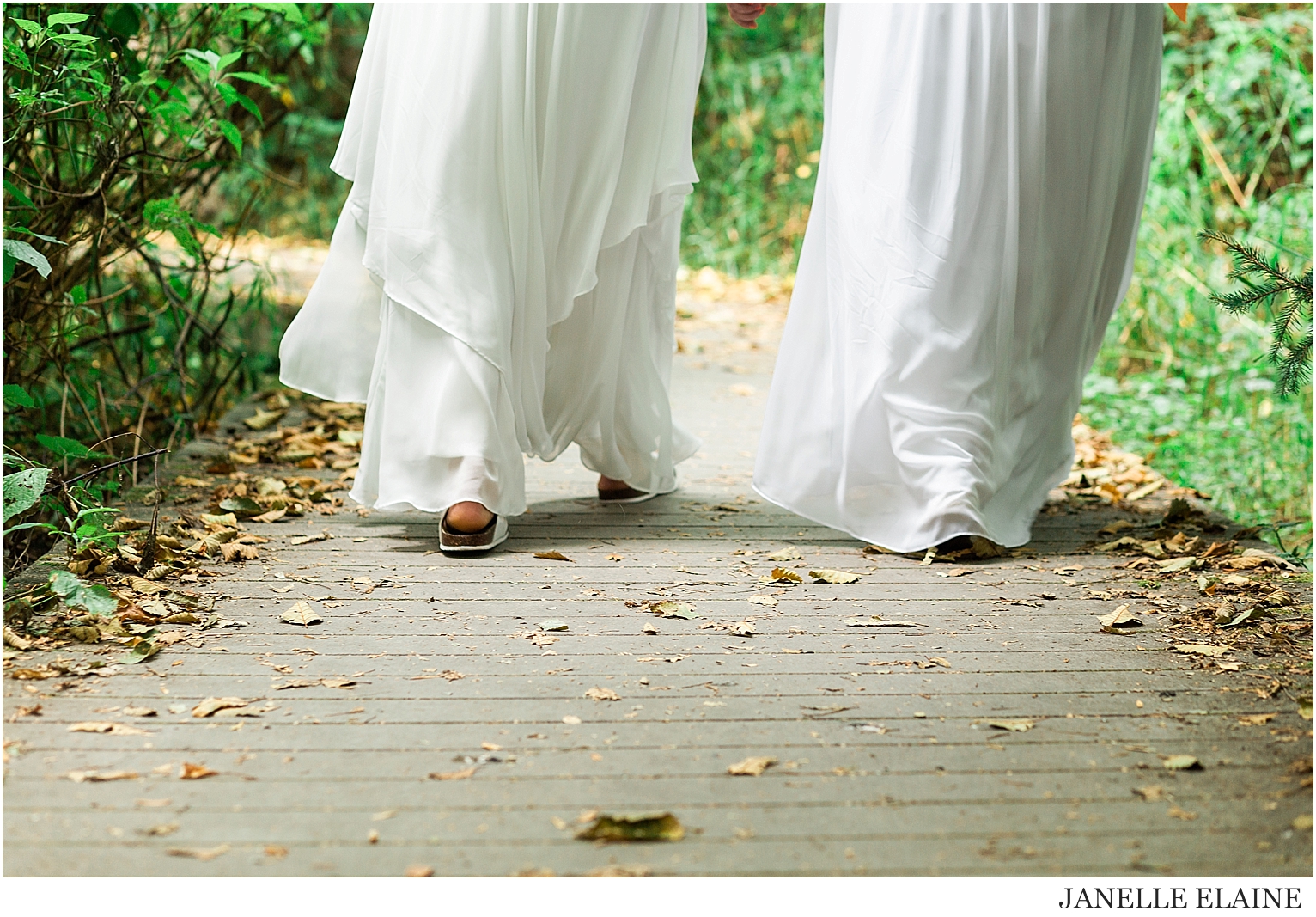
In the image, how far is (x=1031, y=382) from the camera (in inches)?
103

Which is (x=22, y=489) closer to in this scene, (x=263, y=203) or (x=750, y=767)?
(x=750, y=767)

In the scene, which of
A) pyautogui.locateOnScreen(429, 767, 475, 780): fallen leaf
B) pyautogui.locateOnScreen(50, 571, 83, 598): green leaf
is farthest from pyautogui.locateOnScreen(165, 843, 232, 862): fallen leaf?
pyautogui.locateOnScreen(50, 571, 83, 598): green leaf

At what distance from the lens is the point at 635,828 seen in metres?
1.39

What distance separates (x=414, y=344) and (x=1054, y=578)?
134 centimetres

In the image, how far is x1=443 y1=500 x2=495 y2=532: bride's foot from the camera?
7.86 ft

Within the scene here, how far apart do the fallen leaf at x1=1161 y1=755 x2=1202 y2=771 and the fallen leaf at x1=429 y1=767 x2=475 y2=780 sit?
90 cm

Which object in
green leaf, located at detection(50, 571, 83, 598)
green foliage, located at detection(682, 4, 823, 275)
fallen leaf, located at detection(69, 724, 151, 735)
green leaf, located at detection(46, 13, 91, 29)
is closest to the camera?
fallen leaf, located at detection(69, 724, 151, 735)

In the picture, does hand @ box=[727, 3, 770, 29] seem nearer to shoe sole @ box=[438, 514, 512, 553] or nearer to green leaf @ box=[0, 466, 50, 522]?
shoe sole @ box=[438, 514, 512, 553]

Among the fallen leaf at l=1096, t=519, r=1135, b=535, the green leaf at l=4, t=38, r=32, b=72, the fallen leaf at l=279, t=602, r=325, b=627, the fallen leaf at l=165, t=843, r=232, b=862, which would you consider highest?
the green leaf at l=4, t=38, r=32, b=72

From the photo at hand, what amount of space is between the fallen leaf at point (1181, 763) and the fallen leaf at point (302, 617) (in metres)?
1.33

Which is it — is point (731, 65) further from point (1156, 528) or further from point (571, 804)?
point (571, 804)

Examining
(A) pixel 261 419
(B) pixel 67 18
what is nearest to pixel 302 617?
(B) pixel 67 18

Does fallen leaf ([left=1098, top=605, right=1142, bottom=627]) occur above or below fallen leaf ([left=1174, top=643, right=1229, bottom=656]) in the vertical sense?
below
